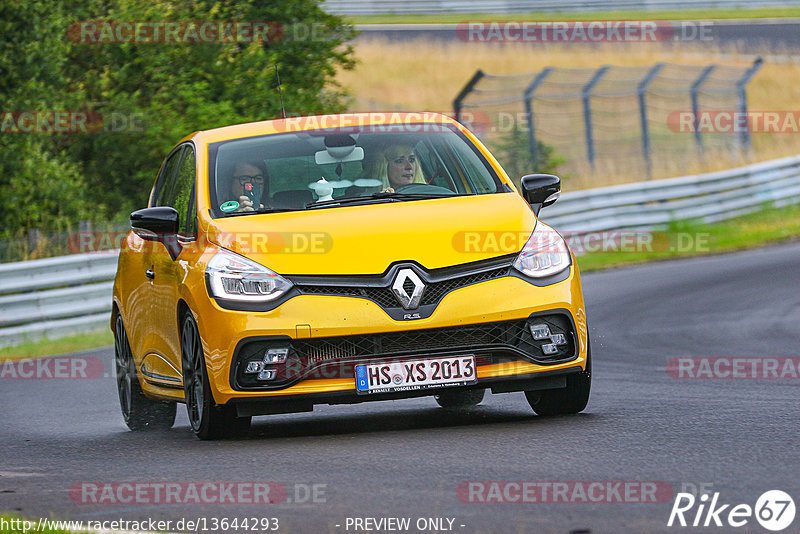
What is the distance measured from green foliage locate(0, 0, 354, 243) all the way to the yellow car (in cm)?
1366

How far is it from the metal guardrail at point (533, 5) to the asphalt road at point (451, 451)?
3456 cm

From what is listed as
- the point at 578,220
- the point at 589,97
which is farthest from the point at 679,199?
the point at 578,220

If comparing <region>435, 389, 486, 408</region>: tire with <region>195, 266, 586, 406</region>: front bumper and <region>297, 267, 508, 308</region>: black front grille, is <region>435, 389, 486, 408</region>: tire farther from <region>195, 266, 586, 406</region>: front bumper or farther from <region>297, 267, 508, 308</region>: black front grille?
<region>297, 267, 508, 308</region>: black front grille

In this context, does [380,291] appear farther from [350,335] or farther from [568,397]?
[568,397]

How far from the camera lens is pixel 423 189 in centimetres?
841

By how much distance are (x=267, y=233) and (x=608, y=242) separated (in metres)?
14.5

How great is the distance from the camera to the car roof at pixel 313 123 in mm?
8805

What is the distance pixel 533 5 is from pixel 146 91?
23.2m

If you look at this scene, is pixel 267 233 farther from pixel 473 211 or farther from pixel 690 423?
pixel 690 423

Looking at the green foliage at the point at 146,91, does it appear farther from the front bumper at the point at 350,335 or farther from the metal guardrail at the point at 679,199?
the front bumper at the point at 350,335

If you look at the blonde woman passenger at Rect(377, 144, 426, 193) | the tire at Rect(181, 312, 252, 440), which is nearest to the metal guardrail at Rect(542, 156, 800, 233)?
the blonde woman passenger at Rect(377, 144, 426, 193)

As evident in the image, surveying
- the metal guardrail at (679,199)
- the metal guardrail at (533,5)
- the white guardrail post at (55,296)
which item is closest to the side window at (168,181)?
the white guardrail post at (55,296)

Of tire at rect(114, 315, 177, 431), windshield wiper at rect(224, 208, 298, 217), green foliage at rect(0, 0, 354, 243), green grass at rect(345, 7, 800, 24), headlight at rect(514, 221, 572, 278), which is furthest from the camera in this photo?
green grass at rect(345, 7, 800, 24)

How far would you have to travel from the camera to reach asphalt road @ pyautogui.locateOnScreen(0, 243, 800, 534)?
18.0 ft
